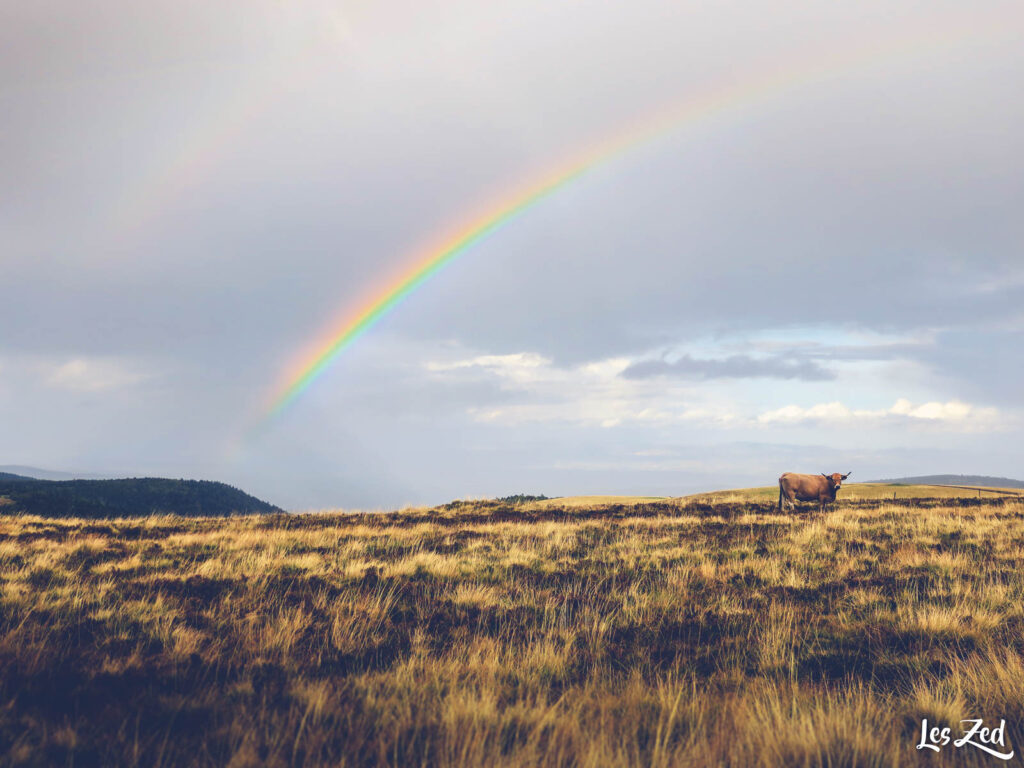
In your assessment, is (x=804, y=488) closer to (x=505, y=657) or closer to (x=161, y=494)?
(x=505, y=657)

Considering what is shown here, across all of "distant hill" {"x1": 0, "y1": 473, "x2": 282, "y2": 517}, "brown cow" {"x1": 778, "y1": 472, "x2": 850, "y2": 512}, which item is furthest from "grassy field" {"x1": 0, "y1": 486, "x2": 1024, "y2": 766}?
"distant hill" {"x1": 0, "y1": 473, "x2": 282, "y2": 517}

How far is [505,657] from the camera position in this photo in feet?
17.8

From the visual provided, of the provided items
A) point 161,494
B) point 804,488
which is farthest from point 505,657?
point 161,494

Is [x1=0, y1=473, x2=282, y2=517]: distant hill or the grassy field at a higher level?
the grassy field

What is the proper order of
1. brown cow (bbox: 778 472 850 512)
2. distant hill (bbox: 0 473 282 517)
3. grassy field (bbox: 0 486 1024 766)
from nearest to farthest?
grassy field (bbox: 0 486 1024 766)
brown cow (bbox: 778 472 850 512)
distant hill (bbox: 0 473 282 517)

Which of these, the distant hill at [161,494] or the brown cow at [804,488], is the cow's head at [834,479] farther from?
the distant hill at [161,494]

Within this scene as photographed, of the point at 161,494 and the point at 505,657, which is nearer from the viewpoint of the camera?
the point at 505,657

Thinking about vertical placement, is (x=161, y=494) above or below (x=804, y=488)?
below

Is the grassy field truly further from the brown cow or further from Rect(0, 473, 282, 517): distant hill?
Rect(0, 473, 282, 517): distant hill

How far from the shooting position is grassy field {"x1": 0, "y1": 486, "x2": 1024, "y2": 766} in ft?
11.7

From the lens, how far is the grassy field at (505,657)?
3578 mm

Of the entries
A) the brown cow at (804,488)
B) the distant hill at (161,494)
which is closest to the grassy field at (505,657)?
the brown cow at (804,488)

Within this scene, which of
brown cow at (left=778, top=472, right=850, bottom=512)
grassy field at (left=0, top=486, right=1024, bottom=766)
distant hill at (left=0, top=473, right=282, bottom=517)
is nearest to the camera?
grassy field at (left=0, top=486, right=1024, bottom=766)

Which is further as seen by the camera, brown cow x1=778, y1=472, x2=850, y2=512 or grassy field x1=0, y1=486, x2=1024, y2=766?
brown cow x1=778, y1=472, x2=850, y2=512
